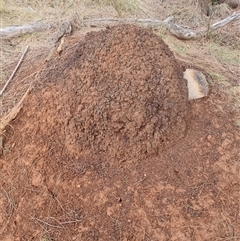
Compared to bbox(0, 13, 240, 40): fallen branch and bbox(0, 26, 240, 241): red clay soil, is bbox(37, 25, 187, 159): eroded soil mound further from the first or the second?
bbox(0, 13, 240, 40): fallen branch

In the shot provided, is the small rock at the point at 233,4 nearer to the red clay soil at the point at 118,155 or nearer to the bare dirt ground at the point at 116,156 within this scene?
the bare dirt ground at the point at 116,156

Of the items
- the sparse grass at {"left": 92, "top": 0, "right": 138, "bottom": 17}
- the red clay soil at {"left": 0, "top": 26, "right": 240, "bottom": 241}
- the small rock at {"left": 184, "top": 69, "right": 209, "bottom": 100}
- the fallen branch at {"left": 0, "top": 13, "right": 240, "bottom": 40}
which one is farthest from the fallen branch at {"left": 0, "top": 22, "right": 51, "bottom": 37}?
the small rock at {"left": 184, "top": 69, "right": 209, "bottom": 100}

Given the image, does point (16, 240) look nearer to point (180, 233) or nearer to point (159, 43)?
point (180, 233)

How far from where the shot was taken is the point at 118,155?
2678 millimetres

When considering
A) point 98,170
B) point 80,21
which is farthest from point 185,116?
point 80,21

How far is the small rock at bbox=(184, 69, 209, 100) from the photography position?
3.14 metres

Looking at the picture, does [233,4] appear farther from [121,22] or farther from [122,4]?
[121,22]

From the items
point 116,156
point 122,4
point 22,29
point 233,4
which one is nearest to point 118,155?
point 116,156

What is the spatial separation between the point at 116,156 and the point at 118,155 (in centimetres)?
2

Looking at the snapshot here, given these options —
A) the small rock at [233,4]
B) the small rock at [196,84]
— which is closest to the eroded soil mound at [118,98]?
the small rock at [196,84]

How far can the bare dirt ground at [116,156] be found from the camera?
2.43 metres

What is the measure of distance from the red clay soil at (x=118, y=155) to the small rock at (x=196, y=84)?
0.28 ft

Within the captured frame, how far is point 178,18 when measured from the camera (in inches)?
228

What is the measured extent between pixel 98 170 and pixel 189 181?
2.21ft
